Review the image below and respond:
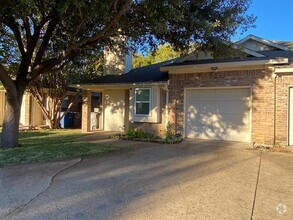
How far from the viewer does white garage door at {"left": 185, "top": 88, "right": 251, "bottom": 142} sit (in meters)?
11.9

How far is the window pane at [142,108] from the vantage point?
45.1ft

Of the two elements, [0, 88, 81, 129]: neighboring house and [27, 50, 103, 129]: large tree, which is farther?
[0, 88, 81, 129]: neighboring house

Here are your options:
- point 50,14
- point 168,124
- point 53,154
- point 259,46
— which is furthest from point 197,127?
point 50,14

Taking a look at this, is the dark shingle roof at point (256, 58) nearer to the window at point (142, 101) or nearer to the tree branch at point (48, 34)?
the window at point (142, 101)

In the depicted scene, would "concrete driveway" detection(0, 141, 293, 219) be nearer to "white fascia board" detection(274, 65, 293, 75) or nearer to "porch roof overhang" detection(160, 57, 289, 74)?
"white fascia board" detection(274, 65, 293, 75)

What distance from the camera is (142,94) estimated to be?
45.6ft

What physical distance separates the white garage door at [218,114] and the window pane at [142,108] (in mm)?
1847

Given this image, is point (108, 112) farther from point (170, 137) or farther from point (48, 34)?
point (48, 34)

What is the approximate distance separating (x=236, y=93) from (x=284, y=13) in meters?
7.58

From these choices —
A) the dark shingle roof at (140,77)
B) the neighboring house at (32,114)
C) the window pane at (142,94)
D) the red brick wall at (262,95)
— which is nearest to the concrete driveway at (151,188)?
the red brick wall at (262,95)

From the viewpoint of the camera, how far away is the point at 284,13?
16422 mm

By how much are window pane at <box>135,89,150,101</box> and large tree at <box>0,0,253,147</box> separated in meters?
2.88

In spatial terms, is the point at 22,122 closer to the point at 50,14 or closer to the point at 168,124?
the point at 168,124

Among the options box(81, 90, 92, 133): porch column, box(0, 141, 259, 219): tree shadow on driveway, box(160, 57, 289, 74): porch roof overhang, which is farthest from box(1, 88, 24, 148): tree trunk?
box(160, 57, 289, 74): porch roof overhang
